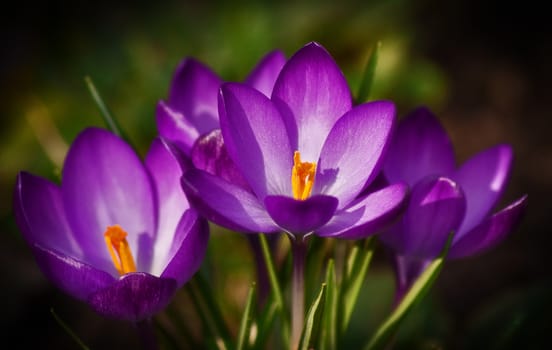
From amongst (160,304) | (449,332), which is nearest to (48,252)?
(160,304)

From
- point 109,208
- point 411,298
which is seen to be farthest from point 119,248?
point 411,298

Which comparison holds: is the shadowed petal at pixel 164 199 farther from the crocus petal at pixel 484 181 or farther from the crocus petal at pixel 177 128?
the crocus petal at pixel 484 181

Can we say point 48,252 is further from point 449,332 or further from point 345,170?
point 449,332

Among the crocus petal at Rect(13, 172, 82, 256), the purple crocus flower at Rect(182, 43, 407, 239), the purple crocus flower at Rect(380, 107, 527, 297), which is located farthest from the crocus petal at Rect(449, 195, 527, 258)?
the crocus petal at Rect(13, 172, 82, 256)

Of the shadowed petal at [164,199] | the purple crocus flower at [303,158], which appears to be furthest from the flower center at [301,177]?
the shadowed petal at [164,199]

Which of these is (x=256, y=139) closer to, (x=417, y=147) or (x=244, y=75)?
(x=417, y=147)

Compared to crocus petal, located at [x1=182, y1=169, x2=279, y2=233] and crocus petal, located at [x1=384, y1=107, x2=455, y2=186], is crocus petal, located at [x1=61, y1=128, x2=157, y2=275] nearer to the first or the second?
crocus petal, located at [x1=182, y1=169, x2=279, y2=233]
